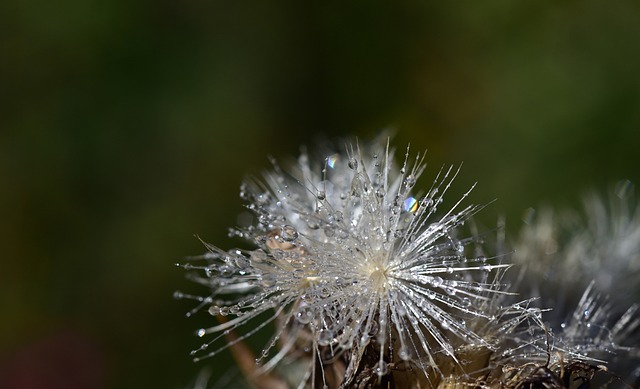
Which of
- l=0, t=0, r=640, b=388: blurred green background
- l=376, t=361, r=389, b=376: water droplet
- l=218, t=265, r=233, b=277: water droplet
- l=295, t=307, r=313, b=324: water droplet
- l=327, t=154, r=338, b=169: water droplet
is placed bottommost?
l=376, t=361, r=389, b=376: water droplet

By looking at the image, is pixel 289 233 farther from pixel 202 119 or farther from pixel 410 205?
pixel 202 119

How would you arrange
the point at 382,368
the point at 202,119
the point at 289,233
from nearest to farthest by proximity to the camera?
the point at 382,368 < the point at 289,233 < the point at 202,119

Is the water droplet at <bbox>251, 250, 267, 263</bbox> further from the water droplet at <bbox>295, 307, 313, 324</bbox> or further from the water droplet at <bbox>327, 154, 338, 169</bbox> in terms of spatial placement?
the water droplet at <bbox>327, 154, 338, 169</bbox>

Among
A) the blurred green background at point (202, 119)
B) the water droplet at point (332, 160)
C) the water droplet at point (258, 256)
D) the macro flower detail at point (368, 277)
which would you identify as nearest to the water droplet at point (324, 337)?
the macro flower detail at point (368, 277)

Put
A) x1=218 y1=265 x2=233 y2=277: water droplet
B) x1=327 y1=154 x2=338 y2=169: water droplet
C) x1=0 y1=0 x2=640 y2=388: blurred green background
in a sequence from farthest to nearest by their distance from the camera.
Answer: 1. x1=0 y1=0 x2=640 y2=388: blurred green background
2. x1=327 y1=154 x2=338 y2=169: water droplet
3. x1=218 y1=265 x2=233 y2=277: water droplet

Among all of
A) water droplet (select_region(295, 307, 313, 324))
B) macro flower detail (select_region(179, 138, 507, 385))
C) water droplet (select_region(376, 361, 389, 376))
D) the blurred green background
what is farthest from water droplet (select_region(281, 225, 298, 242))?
the blurred green background

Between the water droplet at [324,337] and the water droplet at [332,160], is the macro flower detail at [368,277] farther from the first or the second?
the water droplet at [332,160]

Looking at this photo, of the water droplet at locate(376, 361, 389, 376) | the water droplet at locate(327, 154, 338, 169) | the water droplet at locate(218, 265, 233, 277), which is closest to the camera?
the water droplet at locate(376, 361, 389, 376)

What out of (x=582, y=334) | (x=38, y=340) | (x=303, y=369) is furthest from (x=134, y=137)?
(x=582, y=334)

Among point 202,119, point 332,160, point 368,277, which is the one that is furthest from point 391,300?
point 202,119
